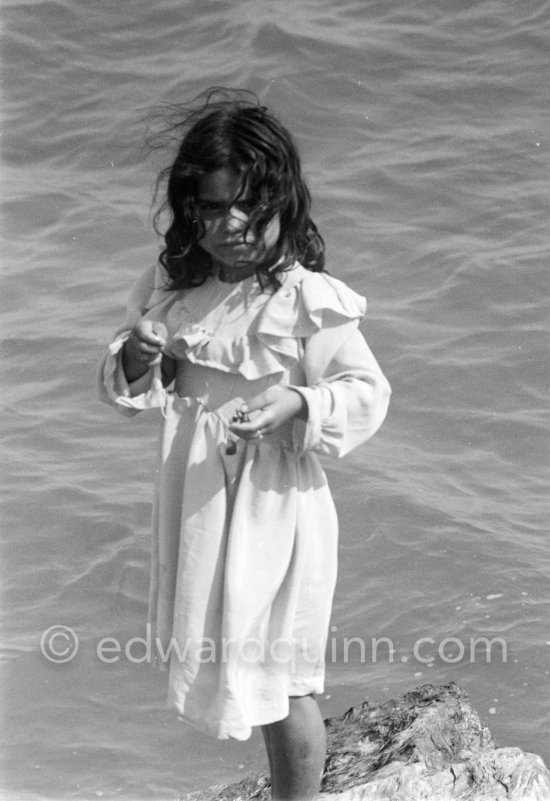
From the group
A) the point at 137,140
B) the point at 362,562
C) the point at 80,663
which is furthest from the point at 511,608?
the point at 137,140

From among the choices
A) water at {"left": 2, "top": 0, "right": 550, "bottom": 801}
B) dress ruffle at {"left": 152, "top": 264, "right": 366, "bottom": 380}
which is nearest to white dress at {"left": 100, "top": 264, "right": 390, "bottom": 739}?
dress ruffle at {"left": 152, "top": 264, "right": 366, "bottom": 380}

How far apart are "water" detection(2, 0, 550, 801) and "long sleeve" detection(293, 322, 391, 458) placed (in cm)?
165

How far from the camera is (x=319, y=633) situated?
108 inches

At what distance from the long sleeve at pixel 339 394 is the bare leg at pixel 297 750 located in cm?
55

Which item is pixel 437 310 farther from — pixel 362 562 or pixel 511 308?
pixel 362 562

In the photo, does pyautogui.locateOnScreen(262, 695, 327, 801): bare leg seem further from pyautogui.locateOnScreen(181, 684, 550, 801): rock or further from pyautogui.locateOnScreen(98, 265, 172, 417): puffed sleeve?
pyautogui.locateOnScreen(98, 265, 172, 417): puffed sleeve

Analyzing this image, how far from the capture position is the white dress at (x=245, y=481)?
8.65ft

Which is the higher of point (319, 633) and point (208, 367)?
point (208, 367)

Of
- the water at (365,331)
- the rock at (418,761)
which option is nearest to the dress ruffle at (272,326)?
the rock at (418,761)

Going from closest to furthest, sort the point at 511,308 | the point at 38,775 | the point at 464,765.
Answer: the point at 464,765
the point at 38,775
the point at 511,308

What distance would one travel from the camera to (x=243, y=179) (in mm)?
2559

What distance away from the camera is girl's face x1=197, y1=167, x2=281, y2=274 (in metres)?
2.56

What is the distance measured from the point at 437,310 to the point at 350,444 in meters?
3.90

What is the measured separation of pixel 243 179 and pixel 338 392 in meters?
0.42
